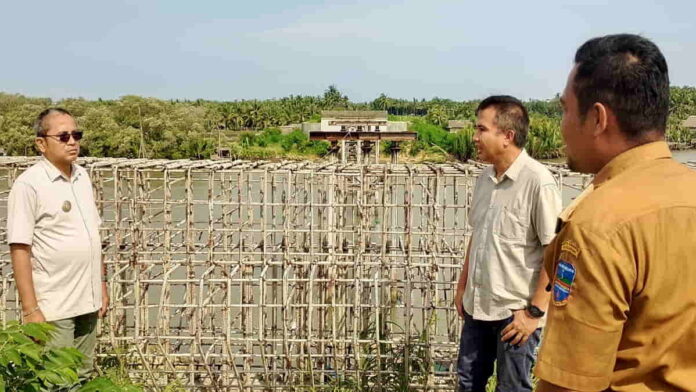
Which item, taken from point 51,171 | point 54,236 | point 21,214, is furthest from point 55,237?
point 51,171

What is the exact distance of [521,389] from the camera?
291 cm

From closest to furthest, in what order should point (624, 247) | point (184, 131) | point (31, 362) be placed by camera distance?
point (624, 247) < point (31, 362) < point (184, 131)

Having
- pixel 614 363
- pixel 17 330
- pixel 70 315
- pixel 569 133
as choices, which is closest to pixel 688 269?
pixel 614 363

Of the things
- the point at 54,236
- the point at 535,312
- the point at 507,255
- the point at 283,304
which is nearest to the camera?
the point at 535,312

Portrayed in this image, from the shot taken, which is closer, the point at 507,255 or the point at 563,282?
Answer: the point at 563,282

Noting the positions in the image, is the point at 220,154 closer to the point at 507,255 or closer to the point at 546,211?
the point at 507,255

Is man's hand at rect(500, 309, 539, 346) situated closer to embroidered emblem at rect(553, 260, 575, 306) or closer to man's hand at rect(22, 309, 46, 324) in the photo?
embroidered emblem at rect(553, 260, 575, 306)

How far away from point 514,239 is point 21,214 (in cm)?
241

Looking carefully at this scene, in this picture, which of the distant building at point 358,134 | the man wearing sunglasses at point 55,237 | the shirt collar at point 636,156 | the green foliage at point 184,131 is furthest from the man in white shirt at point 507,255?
the distant building at point 358,134

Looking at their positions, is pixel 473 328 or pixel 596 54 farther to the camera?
pixel 473 328

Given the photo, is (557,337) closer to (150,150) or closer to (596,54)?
(596,54)

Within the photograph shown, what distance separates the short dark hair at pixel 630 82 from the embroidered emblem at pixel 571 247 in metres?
0.26

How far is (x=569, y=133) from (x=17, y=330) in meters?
→ 2.06

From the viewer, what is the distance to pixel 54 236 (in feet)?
10.9
